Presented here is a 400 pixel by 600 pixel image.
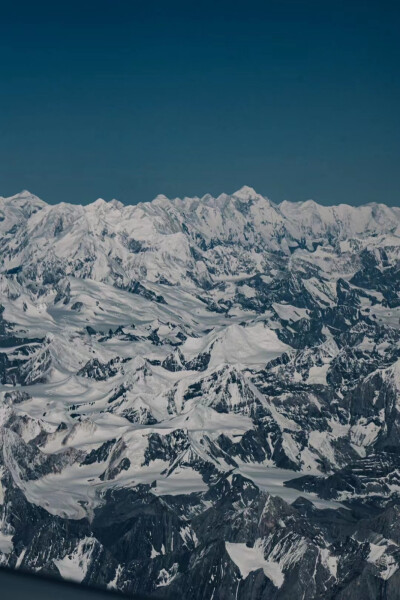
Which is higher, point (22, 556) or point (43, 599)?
point (43, 599)

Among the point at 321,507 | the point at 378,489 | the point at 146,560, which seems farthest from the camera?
the point at 378,489

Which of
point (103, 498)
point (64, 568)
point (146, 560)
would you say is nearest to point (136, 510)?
point (103, 498)

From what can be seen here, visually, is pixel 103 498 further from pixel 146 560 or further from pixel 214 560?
pixel 214 560

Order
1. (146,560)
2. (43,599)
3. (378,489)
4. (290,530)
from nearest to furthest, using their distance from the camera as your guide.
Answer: (43,599)
(290,530)
(146,560)
(378,489)

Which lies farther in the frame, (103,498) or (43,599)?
(103,498)

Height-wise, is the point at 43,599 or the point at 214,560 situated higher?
the point at 43,599

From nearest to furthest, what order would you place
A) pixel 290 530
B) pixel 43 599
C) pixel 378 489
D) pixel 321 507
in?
pixel 43 599 → pixel 290 530 → pixel 321 507 → pixel 378 489

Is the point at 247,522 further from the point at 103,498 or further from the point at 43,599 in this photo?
the point at 43,599

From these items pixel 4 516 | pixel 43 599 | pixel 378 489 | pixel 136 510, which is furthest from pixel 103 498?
pixel 43 599

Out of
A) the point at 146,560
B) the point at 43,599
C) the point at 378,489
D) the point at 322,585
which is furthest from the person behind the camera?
the point at 378,489
